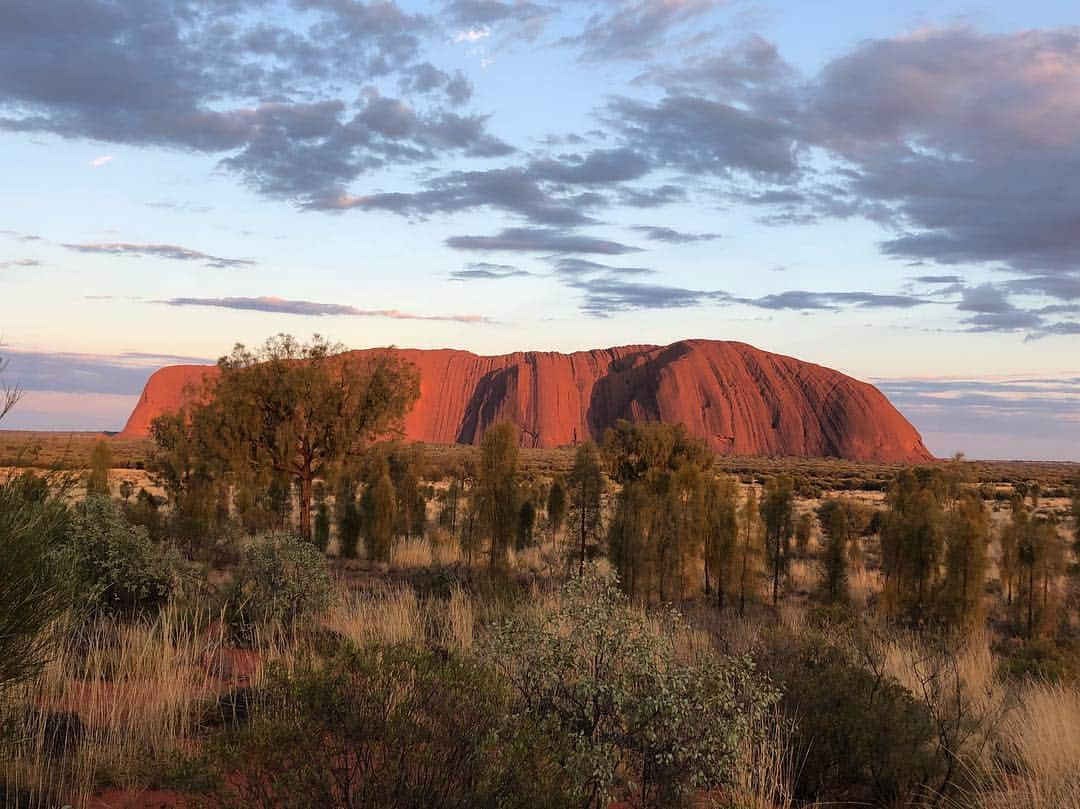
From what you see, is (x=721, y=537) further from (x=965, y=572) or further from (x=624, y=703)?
(x=624, y=703)

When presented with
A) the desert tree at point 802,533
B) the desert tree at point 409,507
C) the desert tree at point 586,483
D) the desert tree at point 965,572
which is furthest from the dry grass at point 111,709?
the desert tree at point 802,533

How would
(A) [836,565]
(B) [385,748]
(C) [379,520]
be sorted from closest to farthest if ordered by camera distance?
(B) [385,748], (A) [836,565], (C) [379,520]

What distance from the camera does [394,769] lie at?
3547 millimetres

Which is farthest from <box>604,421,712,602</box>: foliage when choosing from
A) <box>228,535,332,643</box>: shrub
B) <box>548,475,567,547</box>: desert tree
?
<box>548,475,567,547</box>: desert tree

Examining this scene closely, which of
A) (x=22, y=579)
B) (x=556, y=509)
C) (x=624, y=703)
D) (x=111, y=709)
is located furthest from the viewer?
(x=556, y=509)

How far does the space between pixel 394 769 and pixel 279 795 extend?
0.47 m

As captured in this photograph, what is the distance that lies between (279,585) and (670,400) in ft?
390

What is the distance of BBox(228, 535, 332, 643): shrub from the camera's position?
10570 millimetres

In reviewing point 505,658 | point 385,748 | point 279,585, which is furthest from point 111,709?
point 279,585

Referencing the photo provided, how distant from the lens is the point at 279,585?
36.3 ft

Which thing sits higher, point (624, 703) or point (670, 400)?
point (670, 400)

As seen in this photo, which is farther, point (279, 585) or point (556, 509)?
point (556, 509)

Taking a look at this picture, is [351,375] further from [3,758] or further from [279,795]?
[279,795]

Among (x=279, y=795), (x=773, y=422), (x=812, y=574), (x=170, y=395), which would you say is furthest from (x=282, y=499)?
(x=170, y=395)
